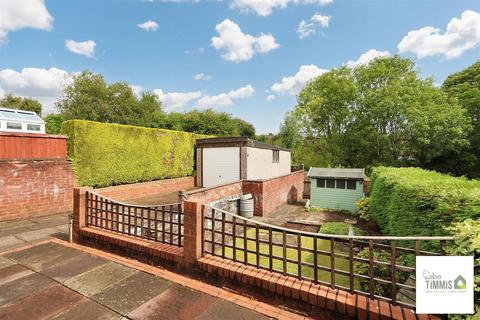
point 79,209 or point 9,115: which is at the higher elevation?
point 9,115

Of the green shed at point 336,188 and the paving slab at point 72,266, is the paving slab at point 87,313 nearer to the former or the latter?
the paving slab at point 72,266

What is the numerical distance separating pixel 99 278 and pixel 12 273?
170 cm

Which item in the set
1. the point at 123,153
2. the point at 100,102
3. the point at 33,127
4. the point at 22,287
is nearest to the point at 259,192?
the point at 123,153

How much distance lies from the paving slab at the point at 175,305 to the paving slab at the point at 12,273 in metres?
2.59

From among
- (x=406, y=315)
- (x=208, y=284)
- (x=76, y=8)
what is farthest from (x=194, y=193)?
(x=76, y=8)

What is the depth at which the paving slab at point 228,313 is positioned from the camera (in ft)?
9.43

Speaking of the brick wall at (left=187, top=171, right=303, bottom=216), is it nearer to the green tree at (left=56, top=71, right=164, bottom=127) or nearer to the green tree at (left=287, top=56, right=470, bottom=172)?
the green tree at (left=287, top=56, right=470, bottom=172)

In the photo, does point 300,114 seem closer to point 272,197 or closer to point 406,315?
point 272,197

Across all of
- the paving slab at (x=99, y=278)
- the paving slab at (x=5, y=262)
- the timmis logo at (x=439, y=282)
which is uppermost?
the timmis logo at (x=439, y=282)

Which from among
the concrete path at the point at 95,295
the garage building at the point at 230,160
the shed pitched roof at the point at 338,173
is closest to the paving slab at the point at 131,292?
the concrete path at the point at 95,295

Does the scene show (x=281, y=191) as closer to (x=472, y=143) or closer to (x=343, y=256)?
(x=343, y=256)

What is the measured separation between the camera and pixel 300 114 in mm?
25688

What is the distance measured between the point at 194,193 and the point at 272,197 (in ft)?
18.9

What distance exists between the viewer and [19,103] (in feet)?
109
